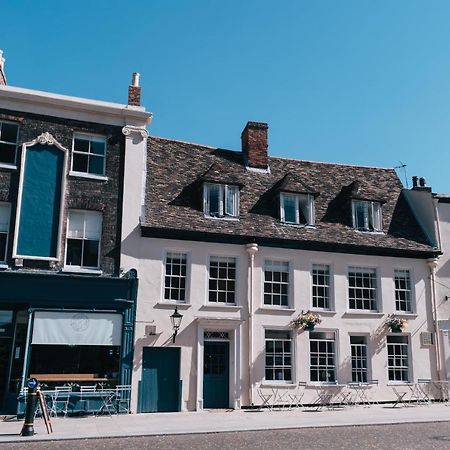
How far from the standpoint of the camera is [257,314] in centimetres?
1912

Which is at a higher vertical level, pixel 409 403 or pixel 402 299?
pixel 402 299

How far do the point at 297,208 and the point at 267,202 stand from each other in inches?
46.8

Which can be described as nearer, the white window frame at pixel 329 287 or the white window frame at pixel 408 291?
the white window frame at pixel 329 287

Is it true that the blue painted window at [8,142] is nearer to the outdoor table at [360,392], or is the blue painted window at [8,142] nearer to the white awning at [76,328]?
the white awning at [76,328]

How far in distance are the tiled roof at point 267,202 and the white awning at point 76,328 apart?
3.26 meters

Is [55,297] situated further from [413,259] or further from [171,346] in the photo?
[413,259]

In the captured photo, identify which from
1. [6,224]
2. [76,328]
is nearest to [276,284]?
[76,328]

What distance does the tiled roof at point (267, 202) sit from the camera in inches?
765

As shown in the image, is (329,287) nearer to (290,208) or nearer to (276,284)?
(276,284)

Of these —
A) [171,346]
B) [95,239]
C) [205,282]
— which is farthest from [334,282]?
[95,239]

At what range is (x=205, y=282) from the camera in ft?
62.0

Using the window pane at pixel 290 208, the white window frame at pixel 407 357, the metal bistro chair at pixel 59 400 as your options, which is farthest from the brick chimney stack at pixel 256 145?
the metal bistro chair at pixel 59 400

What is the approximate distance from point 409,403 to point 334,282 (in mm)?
5102

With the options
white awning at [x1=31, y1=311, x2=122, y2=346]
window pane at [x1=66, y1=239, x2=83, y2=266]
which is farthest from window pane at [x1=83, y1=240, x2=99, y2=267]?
white awning at [x1=31, y1=311, x2=122, y2=346]
